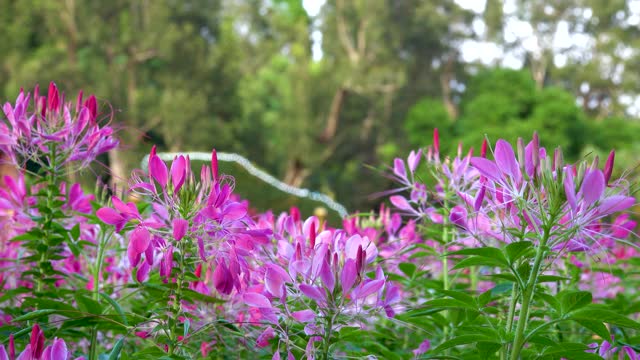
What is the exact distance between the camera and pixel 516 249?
2.92 ft

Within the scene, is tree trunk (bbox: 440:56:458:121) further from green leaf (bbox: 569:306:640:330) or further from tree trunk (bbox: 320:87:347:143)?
green leaf (bbox: 569:306:640:330)

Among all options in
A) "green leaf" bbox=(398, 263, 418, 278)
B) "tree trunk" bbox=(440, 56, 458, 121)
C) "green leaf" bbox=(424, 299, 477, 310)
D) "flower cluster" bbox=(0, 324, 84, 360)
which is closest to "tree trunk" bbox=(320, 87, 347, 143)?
"tree trunk" bbox=(440, 56, 458, 121)

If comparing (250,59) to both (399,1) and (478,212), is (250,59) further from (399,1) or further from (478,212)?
(478,212)

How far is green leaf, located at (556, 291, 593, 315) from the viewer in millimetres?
949

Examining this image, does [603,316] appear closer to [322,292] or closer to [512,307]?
[512,307]

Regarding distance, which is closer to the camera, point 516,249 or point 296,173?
point 516,249

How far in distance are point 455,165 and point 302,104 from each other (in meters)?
22.4

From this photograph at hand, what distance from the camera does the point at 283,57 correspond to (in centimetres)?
3112

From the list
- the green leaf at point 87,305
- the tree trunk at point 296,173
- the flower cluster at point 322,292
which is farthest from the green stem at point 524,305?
the tree trunk at point 296,173

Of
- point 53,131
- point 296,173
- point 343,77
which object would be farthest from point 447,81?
point 53,131

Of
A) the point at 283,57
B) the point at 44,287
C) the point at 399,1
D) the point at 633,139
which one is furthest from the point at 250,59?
the point at 44,287

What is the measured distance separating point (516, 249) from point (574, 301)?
14 cm

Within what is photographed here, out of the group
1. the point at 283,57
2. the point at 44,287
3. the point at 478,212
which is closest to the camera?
the point at 478,212

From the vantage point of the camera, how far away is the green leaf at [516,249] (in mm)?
881
